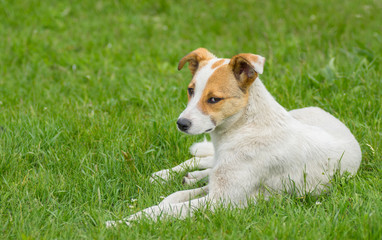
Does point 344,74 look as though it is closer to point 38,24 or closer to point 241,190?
point 241,190

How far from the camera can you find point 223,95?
3.79m

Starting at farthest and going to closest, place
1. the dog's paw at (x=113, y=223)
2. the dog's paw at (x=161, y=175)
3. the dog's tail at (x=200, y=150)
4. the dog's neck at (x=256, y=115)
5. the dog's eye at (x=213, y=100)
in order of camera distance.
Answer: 1. the dog's tail at (x=200, y=150)
2. the dog's paw at (x=161, y=175)
3. the dog's neck at (x=256, y=115)
4. the dog's eye at (x=213, y=100)
5. the dog's paw at (x=113, y=223)

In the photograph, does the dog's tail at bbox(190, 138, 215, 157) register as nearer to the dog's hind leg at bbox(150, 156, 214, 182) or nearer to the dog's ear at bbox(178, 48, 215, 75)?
the dog's hind leg at bbox(150, 156, 214, 182)

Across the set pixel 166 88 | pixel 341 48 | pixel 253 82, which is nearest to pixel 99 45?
pixel 166 88

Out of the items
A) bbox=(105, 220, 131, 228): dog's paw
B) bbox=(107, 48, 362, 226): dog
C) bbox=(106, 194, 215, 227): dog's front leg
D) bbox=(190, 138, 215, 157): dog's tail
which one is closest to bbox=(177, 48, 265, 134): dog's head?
bbox=(107, 48, 362, 226): dog

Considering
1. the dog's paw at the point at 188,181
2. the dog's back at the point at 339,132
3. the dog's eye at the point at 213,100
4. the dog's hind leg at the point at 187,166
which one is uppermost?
the dog's eye at the point at 213,100

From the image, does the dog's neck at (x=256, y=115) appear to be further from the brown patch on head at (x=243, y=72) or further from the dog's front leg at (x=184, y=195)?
the dog's front leg at (x=184, y=195)

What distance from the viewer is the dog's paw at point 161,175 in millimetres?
4285

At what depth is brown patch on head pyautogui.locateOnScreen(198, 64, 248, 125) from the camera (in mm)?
3789

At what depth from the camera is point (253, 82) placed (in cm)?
394

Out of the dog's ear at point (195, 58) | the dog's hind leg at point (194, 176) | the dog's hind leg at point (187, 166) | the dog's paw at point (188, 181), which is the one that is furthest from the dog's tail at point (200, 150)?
the dog's ear at point (195, 58)

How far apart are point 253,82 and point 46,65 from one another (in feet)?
14.3

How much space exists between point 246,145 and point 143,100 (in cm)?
240

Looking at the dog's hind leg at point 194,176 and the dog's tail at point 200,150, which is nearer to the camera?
the dog's hind leg at point 194,176
